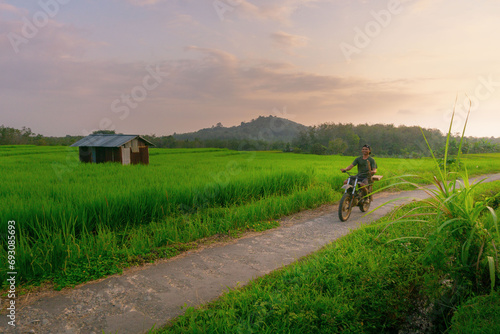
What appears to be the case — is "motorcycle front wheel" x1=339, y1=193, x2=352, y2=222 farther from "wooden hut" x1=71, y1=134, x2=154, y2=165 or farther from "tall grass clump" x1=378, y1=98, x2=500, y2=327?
"wooden hut" x1=71, y1=134, x2=154, y2=165

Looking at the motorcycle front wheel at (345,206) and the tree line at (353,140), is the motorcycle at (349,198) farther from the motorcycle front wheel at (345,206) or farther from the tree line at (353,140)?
the tree line at (353,140)

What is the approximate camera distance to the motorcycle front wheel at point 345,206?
683 centimetres

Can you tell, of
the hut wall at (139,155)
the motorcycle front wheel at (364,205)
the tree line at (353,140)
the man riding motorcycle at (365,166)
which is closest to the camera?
the man riding motorcycle at (365,166)

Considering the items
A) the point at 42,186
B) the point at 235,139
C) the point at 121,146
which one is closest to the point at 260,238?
the point at 42,186

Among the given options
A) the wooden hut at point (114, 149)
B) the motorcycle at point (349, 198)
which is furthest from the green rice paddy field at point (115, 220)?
the wooden hut at point (114, 149)

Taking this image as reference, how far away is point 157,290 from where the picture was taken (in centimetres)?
361

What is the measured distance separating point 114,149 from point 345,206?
1326 cm

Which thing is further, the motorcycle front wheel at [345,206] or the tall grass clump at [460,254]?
the motorcycle front wheel at [345,206]

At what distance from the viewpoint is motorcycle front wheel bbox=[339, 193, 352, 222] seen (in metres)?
6.83

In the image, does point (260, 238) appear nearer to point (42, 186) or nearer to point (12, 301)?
point (12, 301)

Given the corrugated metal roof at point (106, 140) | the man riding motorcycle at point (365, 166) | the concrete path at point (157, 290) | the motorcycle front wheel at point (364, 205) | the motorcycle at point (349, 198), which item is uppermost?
the corrugated metal roof at point (106, 140)

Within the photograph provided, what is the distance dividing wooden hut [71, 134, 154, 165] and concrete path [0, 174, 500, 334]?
41.5 feet

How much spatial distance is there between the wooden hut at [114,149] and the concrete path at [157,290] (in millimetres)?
12654

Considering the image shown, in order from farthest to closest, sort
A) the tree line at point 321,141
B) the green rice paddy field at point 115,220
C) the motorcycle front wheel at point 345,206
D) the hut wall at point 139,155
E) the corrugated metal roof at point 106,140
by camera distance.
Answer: the tree line at point 321,141 < the hut wall at point 139,155 < the corrugated metal roof at point 106,140 < the motorcycle front wheel at point 345,206 < the green rice paddy field at point 115,220
